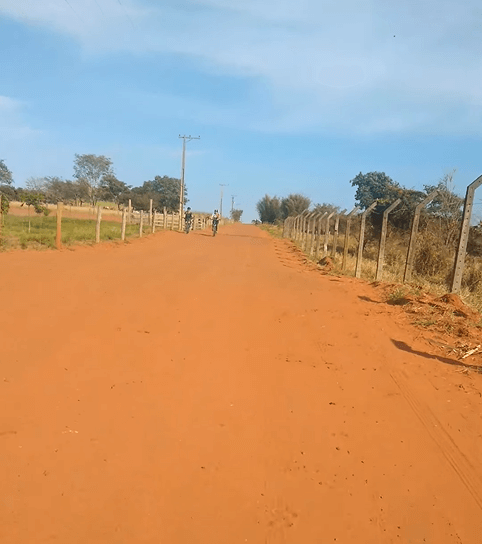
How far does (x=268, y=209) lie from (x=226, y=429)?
373ft

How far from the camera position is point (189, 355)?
21.0ft

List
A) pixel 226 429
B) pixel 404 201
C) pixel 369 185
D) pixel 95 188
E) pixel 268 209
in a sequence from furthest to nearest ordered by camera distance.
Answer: pixel 268 209 → pixel 95 188 → pixel 369 185 → pixel 404 201 → pixel 226 429

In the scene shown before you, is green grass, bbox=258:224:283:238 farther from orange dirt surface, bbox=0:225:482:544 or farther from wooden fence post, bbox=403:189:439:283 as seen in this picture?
orange dirt surface, bbox=0:225:482:544

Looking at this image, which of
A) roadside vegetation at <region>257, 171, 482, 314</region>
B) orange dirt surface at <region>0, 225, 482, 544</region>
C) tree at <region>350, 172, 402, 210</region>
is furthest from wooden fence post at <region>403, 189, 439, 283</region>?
tree at <region>350, 172, 402, 210</region>

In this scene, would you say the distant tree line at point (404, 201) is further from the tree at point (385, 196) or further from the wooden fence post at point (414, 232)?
the wooden fence post at point (414, 232)

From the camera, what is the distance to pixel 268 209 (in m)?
117

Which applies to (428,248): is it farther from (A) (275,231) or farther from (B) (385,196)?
(A) (275,231)

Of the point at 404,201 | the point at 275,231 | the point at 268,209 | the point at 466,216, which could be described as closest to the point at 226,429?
the point at 466,216

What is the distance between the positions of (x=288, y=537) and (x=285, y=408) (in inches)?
74.5

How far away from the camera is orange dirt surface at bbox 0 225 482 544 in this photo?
3.42m

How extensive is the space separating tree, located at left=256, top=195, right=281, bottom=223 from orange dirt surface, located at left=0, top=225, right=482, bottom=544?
104514 millimetres

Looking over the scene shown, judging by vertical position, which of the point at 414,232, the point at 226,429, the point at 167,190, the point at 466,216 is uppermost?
the point at 167,190

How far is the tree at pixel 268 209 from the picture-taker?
11425cm

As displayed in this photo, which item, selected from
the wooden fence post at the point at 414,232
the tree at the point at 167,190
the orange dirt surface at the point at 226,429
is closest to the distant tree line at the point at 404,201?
the wooden fence post at the point at 414,232
